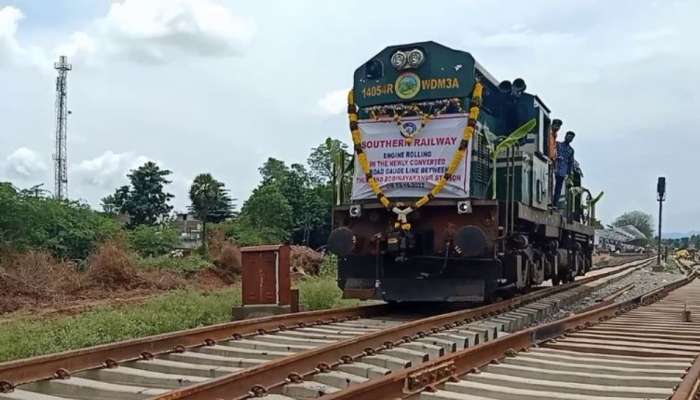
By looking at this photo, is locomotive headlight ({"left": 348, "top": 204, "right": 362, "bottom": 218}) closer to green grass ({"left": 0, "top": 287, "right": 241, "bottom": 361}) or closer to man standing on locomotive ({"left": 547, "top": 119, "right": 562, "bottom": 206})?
green grass ({"left": 0, "top": 287, "right": 241, "bottom": 361})

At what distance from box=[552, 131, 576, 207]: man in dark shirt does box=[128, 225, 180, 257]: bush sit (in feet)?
43.3

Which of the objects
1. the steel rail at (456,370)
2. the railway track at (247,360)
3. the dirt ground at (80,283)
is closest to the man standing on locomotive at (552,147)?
the railway track at (247,360)

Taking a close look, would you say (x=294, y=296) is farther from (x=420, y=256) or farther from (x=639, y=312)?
(x=639, y=312)

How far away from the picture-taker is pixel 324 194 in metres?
40.7

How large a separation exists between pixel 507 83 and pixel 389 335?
6.15m

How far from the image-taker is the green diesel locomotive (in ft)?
32.6

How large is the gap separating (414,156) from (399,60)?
1.41 metres

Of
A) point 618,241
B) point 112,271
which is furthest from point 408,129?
point 618,241

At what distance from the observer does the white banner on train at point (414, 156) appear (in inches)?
395

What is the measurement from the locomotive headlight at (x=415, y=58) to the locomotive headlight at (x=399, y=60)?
0.29 ft

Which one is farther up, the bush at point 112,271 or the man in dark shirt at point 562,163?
the man in dark shirt at point 562,163

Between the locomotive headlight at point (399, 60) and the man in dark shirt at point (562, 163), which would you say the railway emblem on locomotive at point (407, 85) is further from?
the man in dark shirt at point (562, 163)

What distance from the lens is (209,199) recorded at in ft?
139

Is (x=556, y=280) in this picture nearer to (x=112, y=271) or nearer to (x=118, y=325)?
(x=112, y=271)
